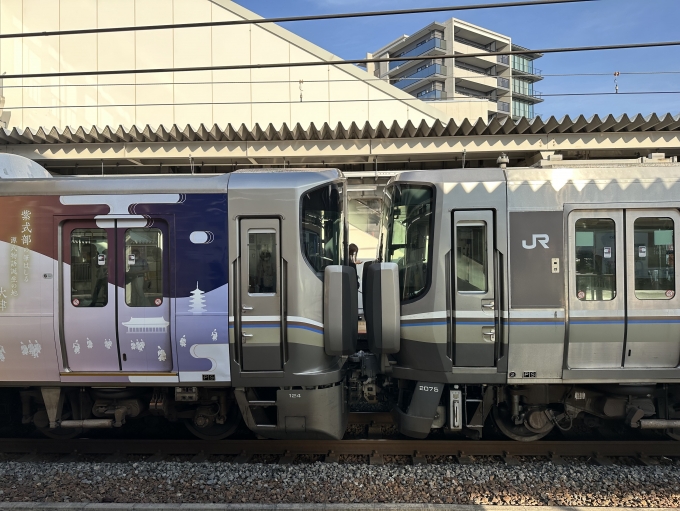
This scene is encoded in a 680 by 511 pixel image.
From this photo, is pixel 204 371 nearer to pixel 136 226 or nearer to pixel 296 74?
pixel 136 226

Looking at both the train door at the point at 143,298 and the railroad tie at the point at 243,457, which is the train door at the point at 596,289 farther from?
the train door at the point at 143,298

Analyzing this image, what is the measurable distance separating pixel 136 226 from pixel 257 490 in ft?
10.2

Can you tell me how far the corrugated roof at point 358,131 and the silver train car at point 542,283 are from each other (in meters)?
3.93

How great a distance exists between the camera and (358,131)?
29.4ft

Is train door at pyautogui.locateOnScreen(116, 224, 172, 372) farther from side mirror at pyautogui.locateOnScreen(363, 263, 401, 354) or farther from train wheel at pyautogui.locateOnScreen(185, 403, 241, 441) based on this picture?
side mirror at pyautogui.locateOnScreen(363, 263, 401, 354)

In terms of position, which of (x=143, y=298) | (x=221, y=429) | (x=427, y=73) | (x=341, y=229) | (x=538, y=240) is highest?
(x=427, y=73)

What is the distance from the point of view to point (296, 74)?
14766 millimetres

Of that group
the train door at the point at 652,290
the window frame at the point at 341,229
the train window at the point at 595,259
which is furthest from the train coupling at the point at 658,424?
the window frame at the point at 341,229

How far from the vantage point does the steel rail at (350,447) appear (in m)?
5.48

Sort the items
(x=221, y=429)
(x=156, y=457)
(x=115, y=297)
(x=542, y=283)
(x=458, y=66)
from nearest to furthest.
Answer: (x=542, y=283) < (x=115, y=297) < (x=156, y=457) < (x=221, y=429) < (x=458, y=66)

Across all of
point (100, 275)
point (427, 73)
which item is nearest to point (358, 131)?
point (100, 275)

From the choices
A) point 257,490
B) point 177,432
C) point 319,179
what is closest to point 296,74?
point 319,179

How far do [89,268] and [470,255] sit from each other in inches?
168

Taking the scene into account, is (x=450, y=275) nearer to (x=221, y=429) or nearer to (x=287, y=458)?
(x=287, y=458)
